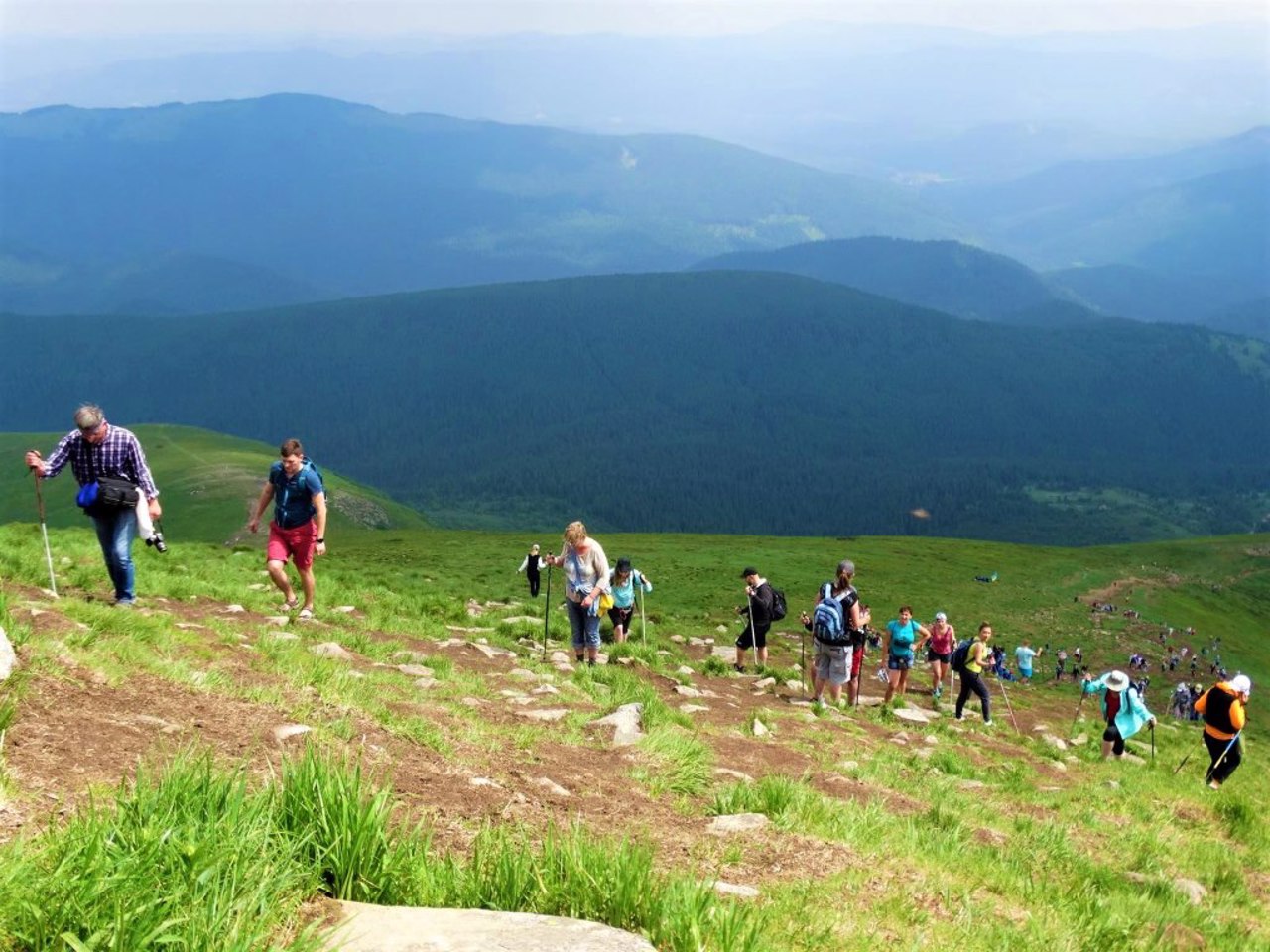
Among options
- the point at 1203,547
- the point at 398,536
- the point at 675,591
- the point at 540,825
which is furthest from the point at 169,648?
the point at 1203,547

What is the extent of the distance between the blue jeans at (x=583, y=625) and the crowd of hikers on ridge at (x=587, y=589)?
2 centimetres

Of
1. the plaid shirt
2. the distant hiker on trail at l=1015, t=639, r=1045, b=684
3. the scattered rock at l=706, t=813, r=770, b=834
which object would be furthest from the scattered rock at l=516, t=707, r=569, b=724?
the distant hiker on trail at l=1015, t=639, r=1045, b=684

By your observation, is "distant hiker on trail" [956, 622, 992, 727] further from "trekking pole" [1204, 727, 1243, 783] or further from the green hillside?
the green hillside

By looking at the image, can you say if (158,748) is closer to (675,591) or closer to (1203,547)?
(675,591)

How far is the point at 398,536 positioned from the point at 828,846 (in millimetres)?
71294

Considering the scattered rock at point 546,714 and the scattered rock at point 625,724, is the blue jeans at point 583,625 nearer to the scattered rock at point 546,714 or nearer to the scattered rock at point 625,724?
the scattered rock at point 546,714

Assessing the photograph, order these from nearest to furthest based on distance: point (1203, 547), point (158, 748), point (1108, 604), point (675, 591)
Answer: point (158, 748)
point (675, 591)
point (1108, 604)
point (1203, 547)

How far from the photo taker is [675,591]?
153 ft

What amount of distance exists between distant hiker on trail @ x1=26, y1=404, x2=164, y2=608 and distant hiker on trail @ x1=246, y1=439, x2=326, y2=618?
6.63 ft

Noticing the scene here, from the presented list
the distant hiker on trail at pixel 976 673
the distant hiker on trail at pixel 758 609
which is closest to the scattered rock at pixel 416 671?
the distant hiker on trail at pixel 758 609

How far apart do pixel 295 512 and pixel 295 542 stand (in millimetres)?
557

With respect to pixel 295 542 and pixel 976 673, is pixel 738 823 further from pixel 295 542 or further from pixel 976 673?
pixel 976 673

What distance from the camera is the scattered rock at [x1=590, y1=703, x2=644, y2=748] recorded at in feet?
35.8

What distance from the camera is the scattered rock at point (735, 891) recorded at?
5988 mm
